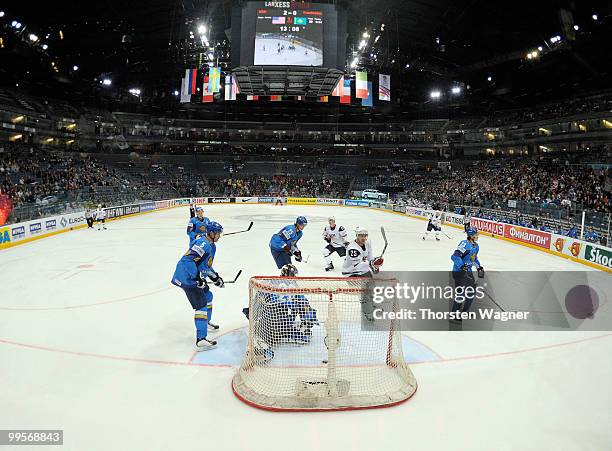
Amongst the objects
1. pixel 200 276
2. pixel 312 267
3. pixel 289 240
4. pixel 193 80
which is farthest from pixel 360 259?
pixel 193 80

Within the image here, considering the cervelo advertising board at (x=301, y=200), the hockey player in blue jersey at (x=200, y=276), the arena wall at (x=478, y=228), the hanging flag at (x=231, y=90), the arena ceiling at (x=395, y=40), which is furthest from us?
the cervelo advertising board at (x=301, y=200)

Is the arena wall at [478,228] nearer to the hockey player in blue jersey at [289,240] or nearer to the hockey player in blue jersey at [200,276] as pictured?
the hockey player in blue jersey at [289,240]

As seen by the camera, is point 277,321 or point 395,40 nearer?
point 277,321

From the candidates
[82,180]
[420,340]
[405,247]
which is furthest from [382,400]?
[82,180]

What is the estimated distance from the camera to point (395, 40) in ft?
93.5

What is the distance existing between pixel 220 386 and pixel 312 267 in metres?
7.24

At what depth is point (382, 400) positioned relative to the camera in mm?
4453

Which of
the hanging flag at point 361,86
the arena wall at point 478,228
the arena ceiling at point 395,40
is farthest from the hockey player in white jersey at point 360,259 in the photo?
the hanging flag at point 361,86

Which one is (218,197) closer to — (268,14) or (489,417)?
(268,14)

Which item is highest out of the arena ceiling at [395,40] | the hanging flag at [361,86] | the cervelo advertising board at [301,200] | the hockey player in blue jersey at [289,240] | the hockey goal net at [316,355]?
the arena ceiling at [395,40]

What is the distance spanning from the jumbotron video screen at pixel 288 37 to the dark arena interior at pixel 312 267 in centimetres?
9

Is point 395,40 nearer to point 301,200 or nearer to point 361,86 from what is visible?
point 361,86

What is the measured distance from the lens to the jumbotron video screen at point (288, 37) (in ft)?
51.9

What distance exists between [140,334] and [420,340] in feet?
15.5
